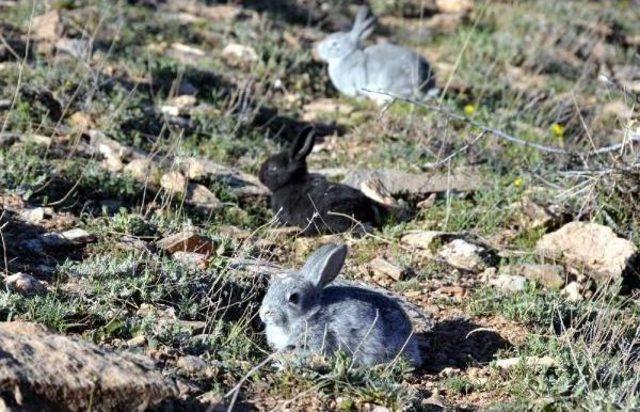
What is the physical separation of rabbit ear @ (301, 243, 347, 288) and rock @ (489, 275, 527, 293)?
1715 mm

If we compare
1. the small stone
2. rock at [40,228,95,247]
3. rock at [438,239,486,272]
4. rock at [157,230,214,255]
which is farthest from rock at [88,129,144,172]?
rock at [438,239,486,272]

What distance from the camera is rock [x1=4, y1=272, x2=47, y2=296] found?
5906 mm

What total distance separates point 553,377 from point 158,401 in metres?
2.19

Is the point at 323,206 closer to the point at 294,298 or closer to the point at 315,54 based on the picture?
the point at 294,298

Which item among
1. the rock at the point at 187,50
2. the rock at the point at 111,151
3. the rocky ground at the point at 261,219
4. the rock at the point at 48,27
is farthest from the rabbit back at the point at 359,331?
the rock at the point at 187,50

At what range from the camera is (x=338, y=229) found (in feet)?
26.4

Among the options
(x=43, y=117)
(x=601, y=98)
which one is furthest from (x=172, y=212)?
(x=601, y=98)

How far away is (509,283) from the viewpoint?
290 inches

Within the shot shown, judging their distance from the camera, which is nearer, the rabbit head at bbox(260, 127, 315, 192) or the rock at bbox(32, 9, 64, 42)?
the rabbit head at bbox(260, 127, 315, 192)

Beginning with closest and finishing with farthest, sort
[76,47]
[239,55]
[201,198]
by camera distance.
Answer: [201,198] < [76,47] < [239,55]

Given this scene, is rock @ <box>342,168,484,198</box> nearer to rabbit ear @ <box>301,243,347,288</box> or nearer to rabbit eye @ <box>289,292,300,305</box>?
rabbit ear @ <box>301,243,347,288</box>

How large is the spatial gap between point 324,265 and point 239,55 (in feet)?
22.0

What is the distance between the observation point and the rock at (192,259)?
6.60 m

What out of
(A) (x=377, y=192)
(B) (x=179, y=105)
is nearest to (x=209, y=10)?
(B) (x=179, y=105)
